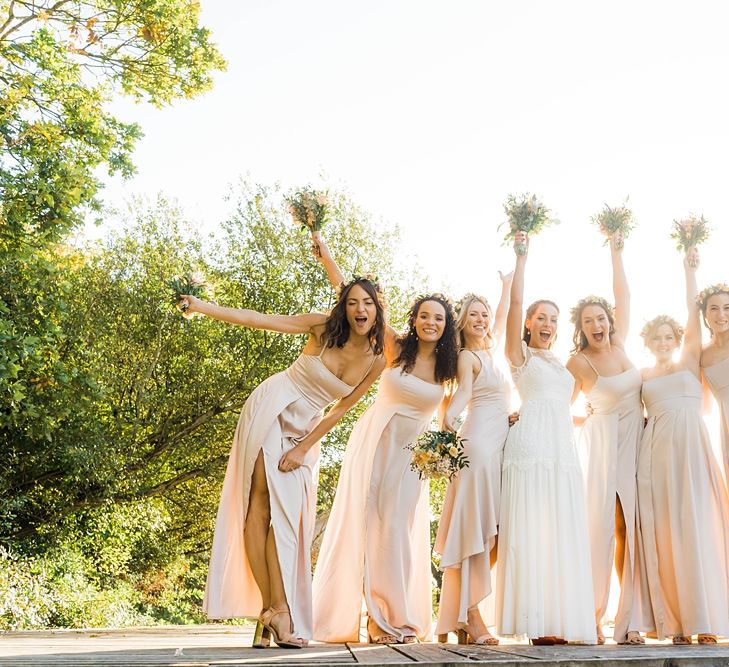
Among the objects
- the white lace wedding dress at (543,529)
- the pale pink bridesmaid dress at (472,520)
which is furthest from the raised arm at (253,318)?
the white lace wedding dress at (543,529)

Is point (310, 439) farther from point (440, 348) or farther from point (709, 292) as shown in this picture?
point (709, 292)

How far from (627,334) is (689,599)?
7.02 feet

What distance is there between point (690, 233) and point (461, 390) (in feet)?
8.77

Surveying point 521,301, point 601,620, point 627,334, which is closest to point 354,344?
point 521,301

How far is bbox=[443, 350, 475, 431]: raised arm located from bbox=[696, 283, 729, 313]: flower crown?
81.6 inches

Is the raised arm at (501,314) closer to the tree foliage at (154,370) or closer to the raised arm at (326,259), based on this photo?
the raised arm at (326,259)

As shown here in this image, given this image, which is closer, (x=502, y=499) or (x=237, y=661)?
(x=237, y=661)

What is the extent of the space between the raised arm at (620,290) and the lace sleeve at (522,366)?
88 cm

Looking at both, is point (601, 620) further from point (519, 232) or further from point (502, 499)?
point (519, 232)

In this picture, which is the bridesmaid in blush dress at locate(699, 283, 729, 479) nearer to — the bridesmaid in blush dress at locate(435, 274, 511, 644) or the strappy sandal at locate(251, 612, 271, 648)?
the bridesmaid in blush dress at locate(435, 274, 511, 644)

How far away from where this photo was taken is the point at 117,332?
61.5 feet

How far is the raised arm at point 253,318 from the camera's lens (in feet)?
21.4

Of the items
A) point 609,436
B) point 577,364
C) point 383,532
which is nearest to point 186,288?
point 383,532

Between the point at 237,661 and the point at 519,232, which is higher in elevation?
the point at 519,232
